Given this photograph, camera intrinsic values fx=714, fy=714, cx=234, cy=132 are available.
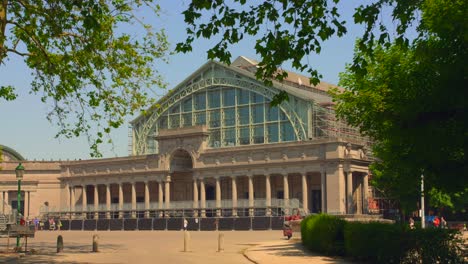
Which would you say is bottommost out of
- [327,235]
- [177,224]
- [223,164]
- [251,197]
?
[177,224]

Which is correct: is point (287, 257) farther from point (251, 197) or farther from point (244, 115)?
point (244, 115)

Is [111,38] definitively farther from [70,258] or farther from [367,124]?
[367,124]

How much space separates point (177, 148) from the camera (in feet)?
351

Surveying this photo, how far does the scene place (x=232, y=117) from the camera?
4304 inches

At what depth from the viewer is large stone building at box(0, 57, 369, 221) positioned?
301ft

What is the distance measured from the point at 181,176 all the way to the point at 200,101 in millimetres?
12542

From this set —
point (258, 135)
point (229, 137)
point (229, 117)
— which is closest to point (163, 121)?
point (229, 117)

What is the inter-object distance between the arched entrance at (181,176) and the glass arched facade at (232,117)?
200 inches

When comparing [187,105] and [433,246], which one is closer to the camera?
[433,246]

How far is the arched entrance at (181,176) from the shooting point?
109 metres

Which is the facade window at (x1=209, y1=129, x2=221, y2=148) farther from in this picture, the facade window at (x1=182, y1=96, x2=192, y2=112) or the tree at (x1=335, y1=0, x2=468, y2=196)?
the tree at (x1=335, y1=0, x2=468, y2=196)

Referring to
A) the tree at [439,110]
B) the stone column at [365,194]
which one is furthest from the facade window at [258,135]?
the tree at [439,110]

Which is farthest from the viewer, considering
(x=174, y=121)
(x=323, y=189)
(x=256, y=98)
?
(x=174, y=121)

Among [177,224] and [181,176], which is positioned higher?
[181,176]
